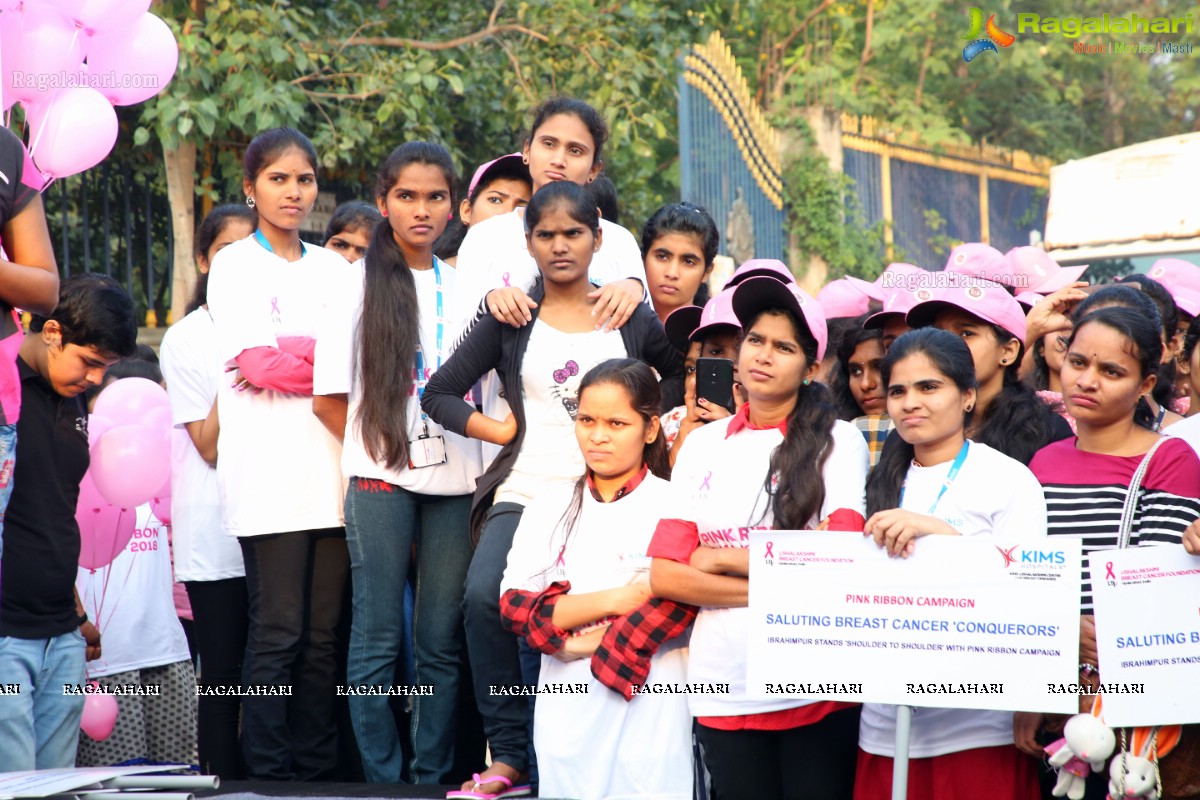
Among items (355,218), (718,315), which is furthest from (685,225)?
(355,218)

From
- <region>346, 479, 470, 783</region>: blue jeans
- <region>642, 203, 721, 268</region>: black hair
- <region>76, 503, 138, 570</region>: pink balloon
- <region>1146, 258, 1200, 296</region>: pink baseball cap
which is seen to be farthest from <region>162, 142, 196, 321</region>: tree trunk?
<region>1146, 258, 1200, 296</region>: pink baseball cap

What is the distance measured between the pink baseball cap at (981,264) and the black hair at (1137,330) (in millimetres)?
1316

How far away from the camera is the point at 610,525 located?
398 centimetres

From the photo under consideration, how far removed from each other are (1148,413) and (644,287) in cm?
165

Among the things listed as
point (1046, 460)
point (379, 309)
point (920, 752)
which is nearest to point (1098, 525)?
point (1046, 460)

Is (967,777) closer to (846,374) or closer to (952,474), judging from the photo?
(952,474)

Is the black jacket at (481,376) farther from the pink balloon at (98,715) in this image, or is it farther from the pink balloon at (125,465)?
the pink balloon at (98,715)

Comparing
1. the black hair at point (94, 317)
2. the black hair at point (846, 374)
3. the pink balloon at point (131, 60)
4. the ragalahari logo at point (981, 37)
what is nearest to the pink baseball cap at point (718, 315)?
the black hair at point (846, 374)

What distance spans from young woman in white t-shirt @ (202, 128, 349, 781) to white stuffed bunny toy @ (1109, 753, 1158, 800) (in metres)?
2.52

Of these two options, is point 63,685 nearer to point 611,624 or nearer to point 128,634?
point 128,634

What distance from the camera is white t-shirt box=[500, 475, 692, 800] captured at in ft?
12.6

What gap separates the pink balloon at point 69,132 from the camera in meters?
4.76

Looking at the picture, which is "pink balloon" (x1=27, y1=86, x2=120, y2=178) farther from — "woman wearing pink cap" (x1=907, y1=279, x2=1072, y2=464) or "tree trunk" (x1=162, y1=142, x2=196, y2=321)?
"tree trunk" (x1=162, y1=142, x2=196, y2=321)

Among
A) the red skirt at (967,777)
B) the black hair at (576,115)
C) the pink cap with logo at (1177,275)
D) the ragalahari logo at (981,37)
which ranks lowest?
the red skirt at (967,777)
